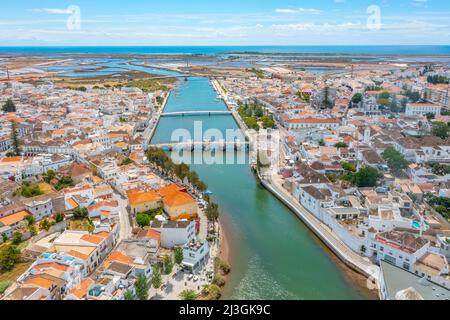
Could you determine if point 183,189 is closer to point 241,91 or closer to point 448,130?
point 448,130

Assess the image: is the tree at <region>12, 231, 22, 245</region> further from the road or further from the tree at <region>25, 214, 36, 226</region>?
the road

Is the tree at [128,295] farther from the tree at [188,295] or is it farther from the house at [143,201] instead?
the house at [143,201]


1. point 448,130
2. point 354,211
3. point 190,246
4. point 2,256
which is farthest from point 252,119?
point 2,256

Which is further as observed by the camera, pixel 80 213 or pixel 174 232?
pixel 80 213

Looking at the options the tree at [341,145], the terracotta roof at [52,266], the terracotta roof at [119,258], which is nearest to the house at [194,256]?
the terracotta roof at [119,258]

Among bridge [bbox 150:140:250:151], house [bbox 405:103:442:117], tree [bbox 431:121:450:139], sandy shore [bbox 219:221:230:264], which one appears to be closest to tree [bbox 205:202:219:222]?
sandy shore [bbox 219:221:230:264]

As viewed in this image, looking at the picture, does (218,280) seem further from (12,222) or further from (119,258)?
(12,222)

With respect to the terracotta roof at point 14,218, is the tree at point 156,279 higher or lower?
lower

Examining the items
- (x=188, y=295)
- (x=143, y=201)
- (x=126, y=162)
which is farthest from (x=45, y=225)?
(x=126, y=162)
